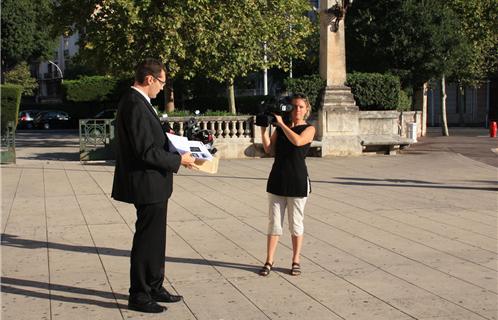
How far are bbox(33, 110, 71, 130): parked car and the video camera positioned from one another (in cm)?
4475

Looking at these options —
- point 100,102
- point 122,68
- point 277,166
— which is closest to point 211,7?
point 122,68

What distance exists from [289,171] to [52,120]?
45.3 metres

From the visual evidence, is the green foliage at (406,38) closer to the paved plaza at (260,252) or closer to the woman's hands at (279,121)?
the paved plaza at (260,252)

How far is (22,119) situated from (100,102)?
5847 mm

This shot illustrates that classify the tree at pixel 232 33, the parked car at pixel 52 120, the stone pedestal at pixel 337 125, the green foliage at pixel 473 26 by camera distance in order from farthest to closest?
the parked car at pixel 52 120 < the green foliage at pixel 473 26 < the tree at pixel 232 33 < the stone pedestal at pixel 337 125

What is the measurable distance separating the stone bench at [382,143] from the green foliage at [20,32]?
37.4m

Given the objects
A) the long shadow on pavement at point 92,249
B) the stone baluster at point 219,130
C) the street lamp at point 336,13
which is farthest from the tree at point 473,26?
the long shadow on pavement at point 92,249

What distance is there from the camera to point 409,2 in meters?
25.6

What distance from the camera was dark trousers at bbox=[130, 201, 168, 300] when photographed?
16.8 feet

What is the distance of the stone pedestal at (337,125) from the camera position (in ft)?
62.9

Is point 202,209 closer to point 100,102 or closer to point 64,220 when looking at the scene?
point 64,220

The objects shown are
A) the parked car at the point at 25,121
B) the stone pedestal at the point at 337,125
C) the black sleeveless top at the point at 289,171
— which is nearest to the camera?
the black sleeveless top at the point at 289,171

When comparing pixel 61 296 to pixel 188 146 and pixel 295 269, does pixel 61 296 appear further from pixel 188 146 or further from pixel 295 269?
pixel 295 269

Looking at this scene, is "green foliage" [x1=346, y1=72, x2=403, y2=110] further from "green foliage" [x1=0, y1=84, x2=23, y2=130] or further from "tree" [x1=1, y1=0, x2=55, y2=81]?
"tree" [x1=1, y1=0, x2=55, y2=81]
